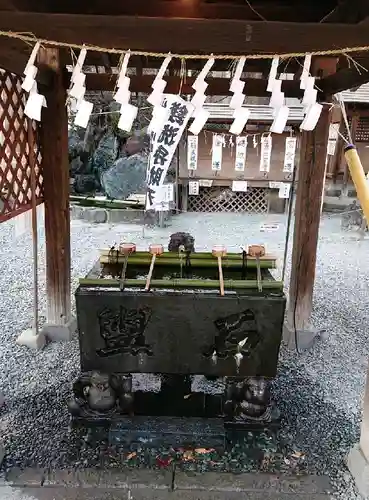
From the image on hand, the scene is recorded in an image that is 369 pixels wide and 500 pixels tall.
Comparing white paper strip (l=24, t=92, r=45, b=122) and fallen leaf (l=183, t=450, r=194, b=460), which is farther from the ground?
white paper strip (l=24, t=92, r=45, b=122)

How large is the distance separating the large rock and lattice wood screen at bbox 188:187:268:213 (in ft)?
6.42

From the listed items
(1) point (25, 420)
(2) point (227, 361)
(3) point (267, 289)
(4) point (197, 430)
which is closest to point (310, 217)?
(3) point (267, 289)

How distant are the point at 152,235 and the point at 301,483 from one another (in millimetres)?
8273

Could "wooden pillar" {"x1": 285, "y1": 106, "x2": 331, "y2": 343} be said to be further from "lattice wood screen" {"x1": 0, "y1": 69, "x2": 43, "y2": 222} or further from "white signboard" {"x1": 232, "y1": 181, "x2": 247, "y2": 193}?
"white signboard" {"x1": 232, "y1": 181, "x2": 247, "y2": 193}

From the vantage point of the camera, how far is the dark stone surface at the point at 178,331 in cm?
280

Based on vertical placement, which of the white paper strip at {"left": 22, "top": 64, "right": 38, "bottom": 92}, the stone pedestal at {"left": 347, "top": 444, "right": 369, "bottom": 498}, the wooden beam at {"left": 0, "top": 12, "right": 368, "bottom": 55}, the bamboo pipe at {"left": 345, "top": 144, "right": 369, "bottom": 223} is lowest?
the stone pedestal at {"left": 347, "top": 444, "right": 369, "bottom": 498}

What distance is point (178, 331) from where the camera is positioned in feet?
9.36

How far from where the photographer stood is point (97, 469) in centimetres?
270

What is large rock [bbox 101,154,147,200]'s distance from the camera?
13781 millimetres

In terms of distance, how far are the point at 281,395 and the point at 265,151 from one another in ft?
26.9

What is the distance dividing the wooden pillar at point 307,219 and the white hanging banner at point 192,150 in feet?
22.0

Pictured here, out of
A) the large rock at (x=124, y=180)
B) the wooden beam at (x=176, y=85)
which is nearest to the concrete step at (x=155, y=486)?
the wooden beam at (x=176, y=85)

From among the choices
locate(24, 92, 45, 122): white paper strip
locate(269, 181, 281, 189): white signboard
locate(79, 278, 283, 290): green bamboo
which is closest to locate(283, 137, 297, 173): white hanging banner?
locate(269, 181, 281, 189): white signboard

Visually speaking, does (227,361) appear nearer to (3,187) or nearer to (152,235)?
(3,187)
